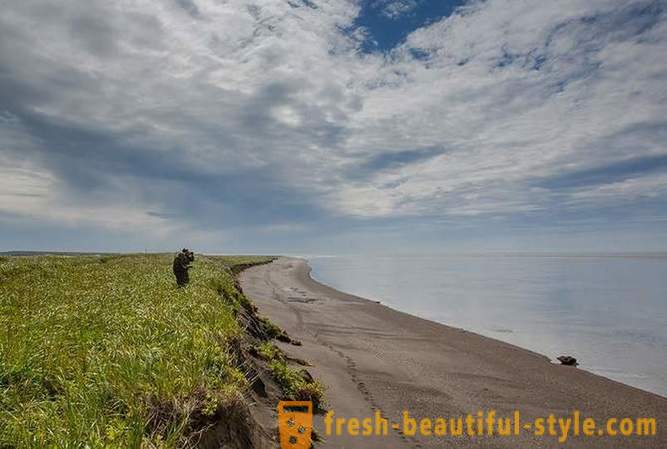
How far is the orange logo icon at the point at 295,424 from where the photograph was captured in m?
8.01

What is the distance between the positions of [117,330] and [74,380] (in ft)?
10.5

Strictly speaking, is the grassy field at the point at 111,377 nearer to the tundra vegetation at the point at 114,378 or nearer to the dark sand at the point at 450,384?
the tundra vegetation at the point at 114,378

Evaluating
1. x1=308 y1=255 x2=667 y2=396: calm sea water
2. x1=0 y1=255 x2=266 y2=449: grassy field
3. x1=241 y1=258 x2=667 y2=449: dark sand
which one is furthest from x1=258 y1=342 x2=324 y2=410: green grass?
x1=308 y1=255 x2=667 y2=396: calm sea water

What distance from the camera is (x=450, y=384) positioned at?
1464cm

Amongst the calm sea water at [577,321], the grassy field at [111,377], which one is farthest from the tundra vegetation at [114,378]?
the calm sea water at [577,321]

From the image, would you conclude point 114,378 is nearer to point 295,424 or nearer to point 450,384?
point 295,424

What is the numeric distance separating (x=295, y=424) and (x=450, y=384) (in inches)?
298

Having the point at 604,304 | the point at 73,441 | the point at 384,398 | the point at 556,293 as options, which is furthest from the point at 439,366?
the point at 556,293

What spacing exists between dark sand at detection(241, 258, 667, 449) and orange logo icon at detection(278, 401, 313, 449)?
427 mm

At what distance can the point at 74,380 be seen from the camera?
6.58 meters

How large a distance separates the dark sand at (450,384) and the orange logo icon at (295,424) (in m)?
0.43

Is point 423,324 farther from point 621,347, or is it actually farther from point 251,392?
point 251,392

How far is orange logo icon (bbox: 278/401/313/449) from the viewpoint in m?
8.01

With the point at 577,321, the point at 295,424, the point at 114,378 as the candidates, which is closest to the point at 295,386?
the point at 295,424
